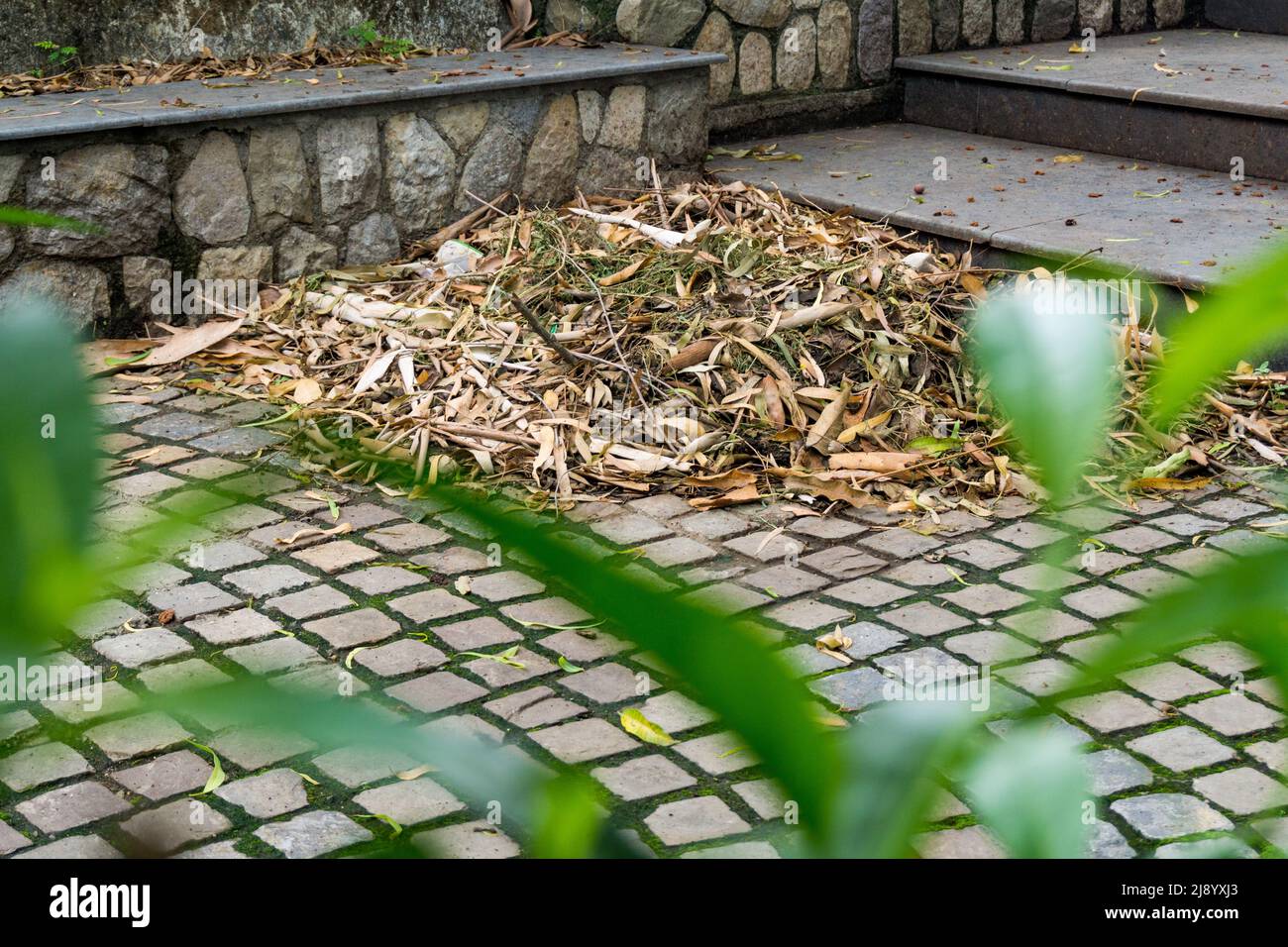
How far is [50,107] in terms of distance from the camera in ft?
17.3

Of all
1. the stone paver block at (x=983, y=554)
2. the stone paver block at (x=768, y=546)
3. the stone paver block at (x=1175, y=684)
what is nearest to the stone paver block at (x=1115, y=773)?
the stone paver block at (x=1175, y=684)

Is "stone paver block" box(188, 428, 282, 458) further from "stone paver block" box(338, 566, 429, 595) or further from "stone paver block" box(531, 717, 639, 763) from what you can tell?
"stone paver block" box(531, 717, 639, 763)

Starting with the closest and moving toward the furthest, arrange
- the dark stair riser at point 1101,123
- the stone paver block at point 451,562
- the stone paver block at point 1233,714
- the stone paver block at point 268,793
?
the stone paver block at point 268,793, the stone paver block at point 1233,714, the stone paver block at point 451,562, the dark stair riser at point 1101,123

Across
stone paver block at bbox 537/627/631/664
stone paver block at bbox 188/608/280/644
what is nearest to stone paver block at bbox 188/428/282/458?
stone paver block at bbox 188/608/280/644

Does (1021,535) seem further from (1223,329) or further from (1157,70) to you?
(1157,70)

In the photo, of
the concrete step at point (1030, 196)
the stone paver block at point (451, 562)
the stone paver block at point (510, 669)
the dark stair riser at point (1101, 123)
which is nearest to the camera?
the stone paver block at point (510, 669)

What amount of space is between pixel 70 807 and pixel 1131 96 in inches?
228

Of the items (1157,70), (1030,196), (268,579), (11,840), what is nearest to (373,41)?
(1030,196)

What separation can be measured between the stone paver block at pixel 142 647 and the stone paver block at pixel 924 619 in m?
1.72

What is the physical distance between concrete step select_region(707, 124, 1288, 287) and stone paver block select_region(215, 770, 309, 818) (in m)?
3.32

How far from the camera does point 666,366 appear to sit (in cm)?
477

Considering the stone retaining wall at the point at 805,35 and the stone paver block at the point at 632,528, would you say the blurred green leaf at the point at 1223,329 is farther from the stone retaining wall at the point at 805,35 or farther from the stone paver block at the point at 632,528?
the stone retaining wall at the point at 805,35

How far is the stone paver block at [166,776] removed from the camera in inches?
112
